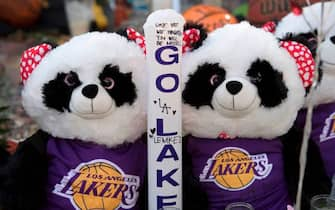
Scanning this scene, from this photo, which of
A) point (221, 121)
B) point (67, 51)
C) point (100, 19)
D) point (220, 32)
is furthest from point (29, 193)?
point (100, 19)

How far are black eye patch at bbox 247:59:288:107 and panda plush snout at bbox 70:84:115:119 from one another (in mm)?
355

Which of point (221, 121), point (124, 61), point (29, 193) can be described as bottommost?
point (29, 193)

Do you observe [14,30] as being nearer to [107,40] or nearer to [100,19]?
[100,19]

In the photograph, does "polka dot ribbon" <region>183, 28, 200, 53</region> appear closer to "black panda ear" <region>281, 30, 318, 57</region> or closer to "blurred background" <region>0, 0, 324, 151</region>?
"black panda ear" <region>281, 30, 318, 57</region>

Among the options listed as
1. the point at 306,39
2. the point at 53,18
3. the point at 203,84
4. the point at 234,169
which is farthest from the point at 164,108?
the point at 53,18

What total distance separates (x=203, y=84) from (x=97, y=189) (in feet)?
1.20

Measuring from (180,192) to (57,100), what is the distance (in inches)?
14.7

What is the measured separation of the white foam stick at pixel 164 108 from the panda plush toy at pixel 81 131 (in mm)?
135

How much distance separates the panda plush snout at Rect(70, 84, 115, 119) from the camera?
134 cm

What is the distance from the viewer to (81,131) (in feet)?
4.61

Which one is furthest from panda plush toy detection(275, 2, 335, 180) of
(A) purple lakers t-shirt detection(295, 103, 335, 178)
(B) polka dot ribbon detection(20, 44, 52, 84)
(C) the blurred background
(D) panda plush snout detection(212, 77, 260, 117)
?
(C) the blurred background

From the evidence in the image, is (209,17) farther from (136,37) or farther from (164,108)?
(164,108)

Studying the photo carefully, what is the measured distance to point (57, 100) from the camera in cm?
140

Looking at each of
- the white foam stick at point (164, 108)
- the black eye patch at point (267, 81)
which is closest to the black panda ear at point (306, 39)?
the black eye patch at point (267, 81)
